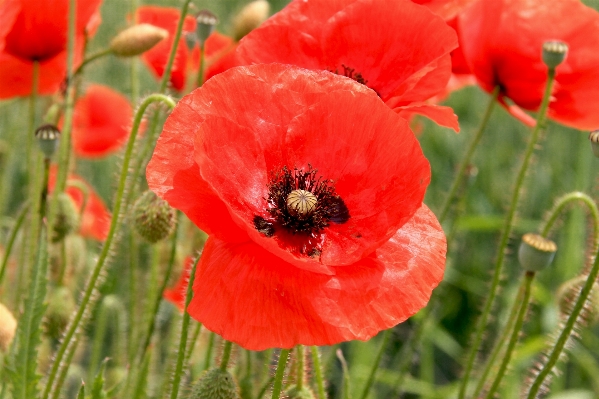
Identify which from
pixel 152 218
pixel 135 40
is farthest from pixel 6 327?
pixel 135 40

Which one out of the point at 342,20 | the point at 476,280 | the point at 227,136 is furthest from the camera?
the point at 476,280

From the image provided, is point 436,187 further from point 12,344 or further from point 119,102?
point 12,344

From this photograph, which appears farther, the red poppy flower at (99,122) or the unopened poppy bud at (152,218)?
the red poppy flower at (99,122)

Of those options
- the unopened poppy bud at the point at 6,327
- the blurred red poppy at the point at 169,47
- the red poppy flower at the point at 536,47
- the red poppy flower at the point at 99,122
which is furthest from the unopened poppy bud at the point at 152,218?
the red poppy flower at the point at 99,122

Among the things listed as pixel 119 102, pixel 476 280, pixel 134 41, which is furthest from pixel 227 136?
pixel 476 280

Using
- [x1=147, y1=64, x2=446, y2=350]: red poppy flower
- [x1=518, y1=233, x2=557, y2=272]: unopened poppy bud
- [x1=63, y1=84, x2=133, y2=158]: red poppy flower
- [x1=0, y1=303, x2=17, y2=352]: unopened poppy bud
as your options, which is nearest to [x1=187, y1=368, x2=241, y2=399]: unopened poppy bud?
[x1=147, y1=64, x2=446, y2=350]: red poppy flower

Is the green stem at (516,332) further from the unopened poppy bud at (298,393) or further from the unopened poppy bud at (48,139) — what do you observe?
the unopened poppy bud at (48,139)

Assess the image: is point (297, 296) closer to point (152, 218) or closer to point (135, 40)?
point (152, 218)
